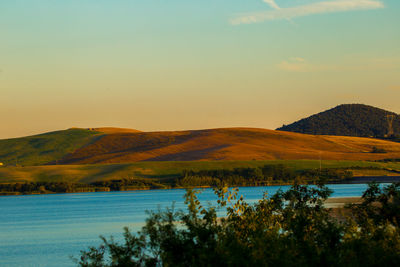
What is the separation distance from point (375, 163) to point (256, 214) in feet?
472

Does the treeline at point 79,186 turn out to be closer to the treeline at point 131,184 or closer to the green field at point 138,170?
the treeline at point 131,184

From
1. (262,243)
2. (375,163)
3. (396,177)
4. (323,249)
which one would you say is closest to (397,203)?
(323,249)

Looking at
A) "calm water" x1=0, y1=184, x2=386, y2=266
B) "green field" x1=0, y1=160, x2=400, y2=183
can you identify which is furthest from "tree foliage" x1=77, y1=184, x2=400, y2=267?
"green field" x1=0, y1=160, x2=400, y2=183

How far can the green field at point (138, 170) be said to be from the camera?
16812 centimetres

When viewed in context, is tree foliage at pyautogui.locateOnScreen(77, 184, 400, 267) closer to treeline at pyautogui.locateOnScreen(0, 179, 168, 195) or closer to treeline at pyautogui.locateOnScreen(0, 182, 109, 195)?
treeline at pyautogui.locateOnScreen(0, 179, 168, 195)

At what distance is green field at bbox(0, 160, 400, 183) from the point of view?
168 metres

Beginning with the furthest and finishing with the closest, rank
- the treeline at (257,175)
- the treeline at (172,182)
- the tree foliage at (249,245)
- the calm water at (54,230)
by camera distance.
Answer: the treeline at (172,182)
the treeline at (257,175)
the calm water at (54,230)
the tree foliage at (249,245)

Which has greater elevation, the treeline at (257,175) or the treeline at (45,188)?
the treeline at (257,175)

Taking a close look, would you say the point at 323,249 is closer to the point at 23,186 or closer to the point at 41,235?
the point at 41,235

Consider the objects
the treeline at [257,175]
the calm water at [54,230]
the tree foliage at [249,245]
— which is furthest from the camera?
the treeline at [257,175]

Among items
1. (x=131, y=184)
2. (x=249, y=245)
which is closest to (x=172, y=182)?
(x=131, y=184)

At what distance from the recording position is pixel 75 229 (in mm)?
70125

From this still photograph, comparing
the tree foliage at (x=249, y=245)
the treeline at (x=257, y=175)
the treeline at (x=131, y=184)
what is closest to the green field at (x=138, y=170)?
the treeline at (x=131, y=184)

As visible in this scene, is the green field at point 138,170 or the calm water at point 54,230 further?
the green field at point 138,170
